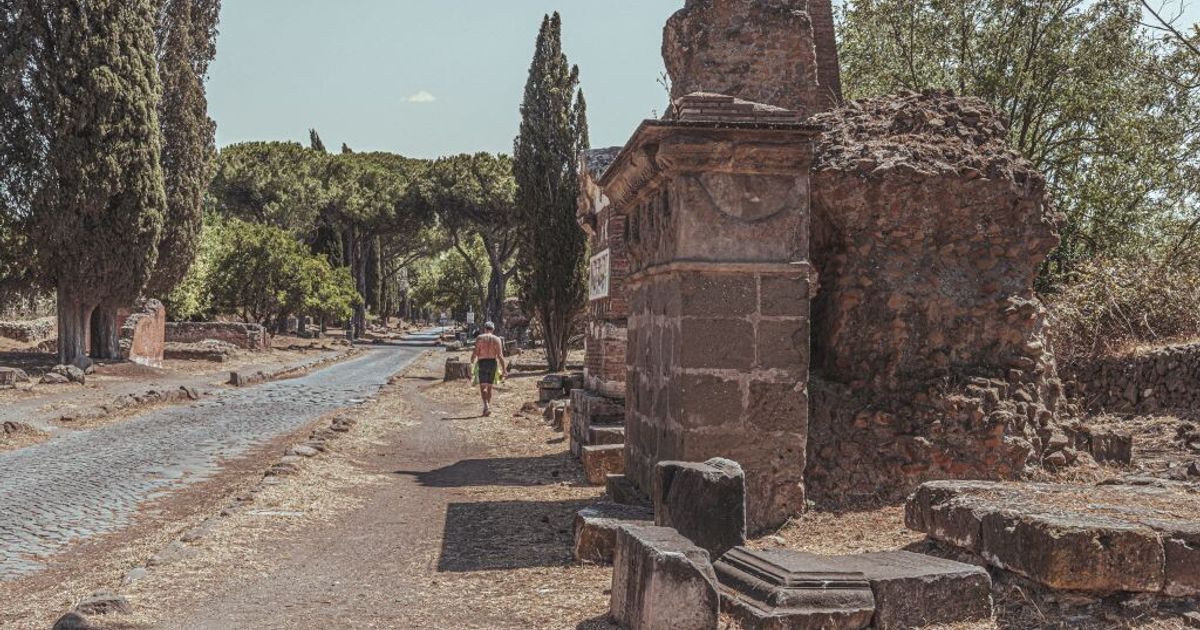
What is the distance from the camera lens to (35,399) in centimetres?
1827

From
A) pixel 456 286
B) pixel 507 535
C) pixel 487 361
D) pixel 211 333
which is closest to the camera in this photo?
pixel 507 535

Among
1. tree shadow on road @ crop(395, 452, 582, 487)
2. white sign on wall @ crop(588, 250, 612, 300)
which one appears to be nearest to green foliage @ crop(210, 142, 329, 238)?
white sign on wall @ crop(588, 250, 612, 300)

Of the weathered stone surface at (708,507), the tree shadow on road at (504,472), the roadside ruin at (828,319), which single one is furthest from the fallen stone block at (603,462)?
the weathered stone surface at (708,507)

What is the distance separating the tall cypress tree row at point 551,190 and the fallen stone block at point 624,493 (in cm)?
2092

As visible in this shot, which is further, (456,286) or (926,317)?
(456,286)

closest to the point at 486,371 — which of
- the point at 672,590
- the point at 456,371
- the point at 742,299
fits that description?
the point at 456,371

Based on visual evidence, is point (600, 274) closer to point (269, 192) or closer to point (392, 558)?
point (392, 558)

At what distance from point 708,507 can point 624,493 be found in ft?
6.23

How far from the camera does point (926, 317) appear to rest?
24.2 ft

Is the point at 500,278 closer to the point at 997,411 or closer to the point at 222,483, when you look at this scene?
the point at 222,483

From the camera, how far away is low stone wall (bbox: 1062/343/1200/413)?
1123 cm

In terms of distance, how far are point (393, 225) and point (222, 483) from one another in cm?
4556

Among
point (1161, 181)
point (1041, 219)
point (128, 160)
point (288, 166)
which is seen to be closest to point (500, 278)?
point (288, 166)

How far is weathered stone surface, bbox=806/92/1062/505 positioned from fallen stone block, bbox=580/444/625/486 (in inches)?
105
